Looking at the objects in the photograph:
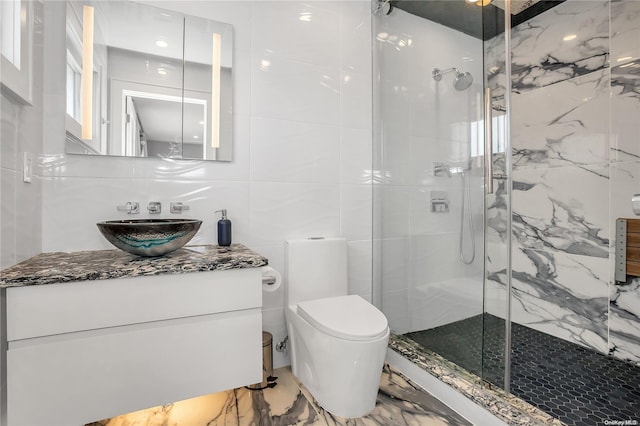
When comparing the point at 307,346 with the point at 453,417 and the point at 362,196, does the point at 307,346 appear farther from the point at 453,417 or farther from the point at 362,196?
the point at 362,196

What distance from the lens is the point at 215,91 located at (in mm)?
1662

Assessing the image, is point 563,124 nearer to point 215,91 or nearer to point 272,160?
point 272,160

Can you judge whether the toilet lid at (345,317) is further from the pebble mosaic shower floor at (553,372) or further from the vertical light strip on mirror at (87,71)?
the vertical light strip on mirror at (87,71)

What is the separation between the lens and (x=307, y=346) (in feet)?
5.08

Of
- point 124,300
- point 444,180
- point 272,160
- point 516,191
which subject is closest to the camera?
point 124,300

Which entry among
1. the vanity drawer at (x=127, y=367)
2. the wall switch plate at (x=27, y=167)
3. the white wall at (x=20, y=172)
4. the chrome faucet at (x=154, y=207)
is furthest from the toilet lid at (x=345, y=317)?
the wall switch plate at (x=27, y=167)

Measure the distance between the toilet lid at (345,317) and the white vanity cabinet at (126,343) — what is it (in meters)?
0.31

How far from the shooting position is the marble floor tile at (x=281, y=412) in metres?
1.39

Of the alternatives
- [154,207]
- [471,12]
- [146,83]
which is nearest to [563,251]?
[471,12]

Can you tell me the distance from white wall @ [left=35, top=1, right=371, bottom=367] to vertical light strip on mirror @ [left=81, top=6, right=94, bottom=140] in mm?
86

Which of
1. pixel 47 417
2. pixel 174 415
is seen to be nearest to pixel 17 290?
pixel 47 417

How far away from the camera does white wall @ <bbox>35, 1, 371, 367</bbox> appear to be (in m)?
1.43

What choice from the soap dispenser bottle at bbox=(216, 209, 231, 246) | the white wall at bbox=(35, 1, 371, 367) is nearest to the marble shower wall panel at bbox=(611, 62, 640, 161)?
the white wall at bbox=(35, 1, 371, 367)

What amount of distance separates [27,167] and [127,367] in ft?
2.93
